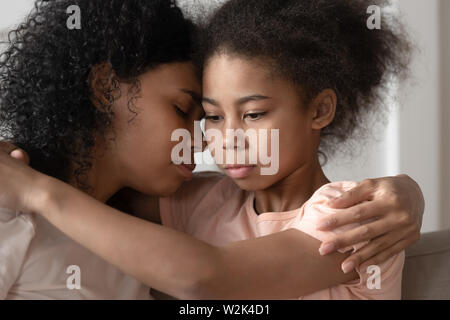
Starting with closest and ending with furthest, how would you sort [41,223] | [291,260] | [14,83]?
[291,260] < [41,223] < [14,83]

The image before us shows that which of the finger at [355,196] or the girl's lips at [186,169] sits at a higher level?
the girl's lips at [186,169]

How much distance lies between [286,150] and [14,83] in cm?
58

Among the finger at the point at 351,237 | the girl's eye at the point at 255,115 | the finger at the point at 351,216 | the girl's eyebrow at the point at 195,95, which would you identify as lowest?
the finger at the point at 351,237

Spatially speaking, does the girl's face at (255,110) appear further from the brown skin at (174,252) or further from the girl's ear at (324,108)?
the brown skin at (174,252)

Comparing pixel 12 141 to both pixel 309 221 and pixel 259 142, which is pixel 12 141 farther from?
pixel 309 221

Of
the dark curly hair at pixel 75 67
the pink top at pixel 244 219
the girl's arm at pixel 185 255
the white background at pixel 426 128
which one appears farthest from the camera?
the white background at pixel 426 128

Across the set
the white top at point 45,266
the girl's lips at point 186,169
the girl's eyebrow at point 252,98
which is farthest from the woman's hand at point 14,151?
the girl's eyebrow at point 252,98

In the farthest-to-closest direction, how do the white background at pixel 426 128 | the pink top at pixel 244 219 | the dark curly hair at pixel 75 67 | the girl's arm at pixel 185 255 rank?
the white background at pixel 426 128 < the dark curly hair at pixel 75 67 < the pink top at pixel 244 219 < the girl's arm at pixel 185 255

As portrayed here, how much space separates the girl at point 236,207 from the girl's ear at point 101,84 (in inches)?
2.7

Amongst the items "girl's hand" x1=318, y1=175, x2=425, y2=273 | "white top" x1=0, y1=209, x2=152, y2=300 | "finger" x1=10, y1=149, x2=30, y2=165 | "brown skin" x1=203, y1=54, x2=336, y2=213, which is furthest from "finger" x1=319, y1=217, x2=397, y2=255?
"finger" x1=10, y1=149, x2=30, y2=165

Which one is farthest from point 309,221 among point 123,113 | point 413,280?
point 123,113

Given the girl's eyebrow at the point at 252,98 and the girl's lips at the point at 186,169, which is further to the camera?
the girl's lips at the point at 186,169

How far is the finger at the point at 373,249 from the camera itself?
3.36 ft
